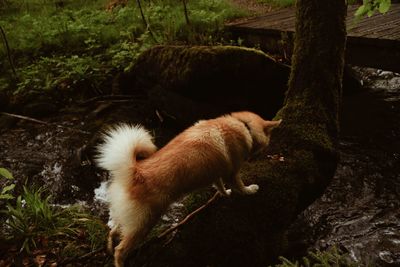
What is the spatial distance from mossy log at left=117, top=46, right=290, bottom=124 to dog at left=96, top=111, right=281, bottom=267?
9.35 ft

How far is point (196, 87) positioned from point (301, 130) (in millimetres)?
2669

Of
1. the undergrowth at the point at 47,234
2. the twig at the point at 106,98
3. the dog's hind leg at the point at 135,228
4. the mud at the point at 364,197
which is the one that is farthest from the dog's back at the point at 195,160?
the twig at the point at 106,98

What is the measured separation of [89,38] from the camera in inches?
332

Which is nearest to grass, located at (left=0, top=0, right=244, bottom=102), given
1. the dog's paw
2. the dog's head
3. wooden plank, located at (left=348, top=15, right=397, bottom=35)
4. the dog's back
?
wooden plank, located at (left=348, top=15, right=397, bottom=35)

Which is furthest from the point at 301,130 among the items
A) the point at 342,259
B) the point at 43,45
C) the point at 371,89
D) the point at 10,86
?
the point at 43,45

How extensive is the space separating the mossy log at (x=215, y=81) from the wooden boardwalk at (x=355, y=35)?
1.09 metres

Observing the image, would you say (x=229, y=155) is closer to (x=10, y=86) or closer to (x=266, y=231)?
(x=266, y=231)

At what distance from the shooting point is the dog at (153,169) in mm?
2434

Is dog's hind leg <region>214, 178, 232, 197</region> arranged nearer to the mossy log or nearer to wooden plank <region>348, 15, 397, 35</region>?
the mossy log

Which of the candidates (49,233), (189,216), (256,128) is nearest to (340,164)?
(256,128)

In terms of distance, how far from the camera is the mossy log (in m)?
5.55

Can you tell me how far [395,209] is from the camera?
3996 millimetres

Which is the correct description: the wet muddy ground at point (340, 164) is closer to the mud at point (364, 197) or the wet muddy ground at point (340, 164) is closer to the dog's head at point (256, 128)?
the mud at point (364, 197)

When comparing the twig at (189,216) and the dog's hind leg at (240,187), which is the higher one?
the dog's hind leg at (240,187)
